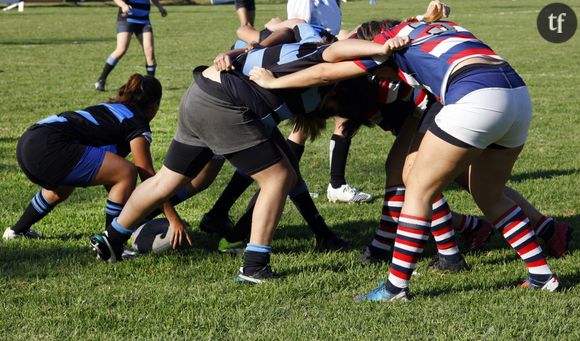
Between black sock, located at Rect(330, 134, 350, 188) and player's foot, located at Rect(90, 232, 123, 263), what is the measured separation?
7.76 ft

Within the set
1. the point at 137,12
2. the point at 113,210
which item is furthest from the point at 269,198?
the point at 137,12

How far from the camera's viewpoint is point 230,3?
149 feet

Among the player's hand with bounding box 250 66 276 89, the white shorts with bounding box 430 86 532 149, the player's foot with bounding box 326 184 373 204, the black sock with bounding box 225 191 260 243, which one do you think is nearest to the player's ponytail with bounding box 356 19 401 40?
the player's hand with bounding box 250 66 276 89

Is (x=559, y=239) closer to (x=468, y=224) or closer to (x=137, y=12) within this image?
(x=468, y=224)

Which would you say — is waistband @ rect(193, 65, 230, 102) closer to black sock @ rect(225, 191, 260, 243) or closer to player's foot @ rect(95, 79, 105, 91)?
black sock @ rect(225, 191, 260, 243)

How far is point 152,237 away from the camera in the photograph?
535 centimetres

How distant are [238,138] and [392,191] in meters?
1.07

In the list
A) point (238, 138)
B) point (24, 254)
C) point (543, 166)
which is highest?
point (238, 138)

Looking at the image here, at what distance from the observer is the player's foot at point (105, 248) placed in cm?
509

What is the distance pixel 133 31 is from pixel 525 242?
10263 millimetres

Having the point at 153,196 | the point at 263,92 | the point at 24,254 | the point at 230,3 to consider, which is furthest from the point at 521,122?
the point at 230,3

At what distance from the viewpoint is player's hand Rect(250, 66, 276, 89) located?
14.8 ft

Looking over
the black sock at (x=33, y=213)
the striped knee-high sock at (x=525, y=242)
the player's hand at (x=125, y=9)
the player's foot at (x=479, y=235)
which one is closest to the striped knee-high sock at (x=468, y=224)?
the player's foot at (x=479, y=235)

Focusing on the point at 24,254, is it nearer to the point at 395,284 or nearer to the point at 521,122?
the point at 395,284
